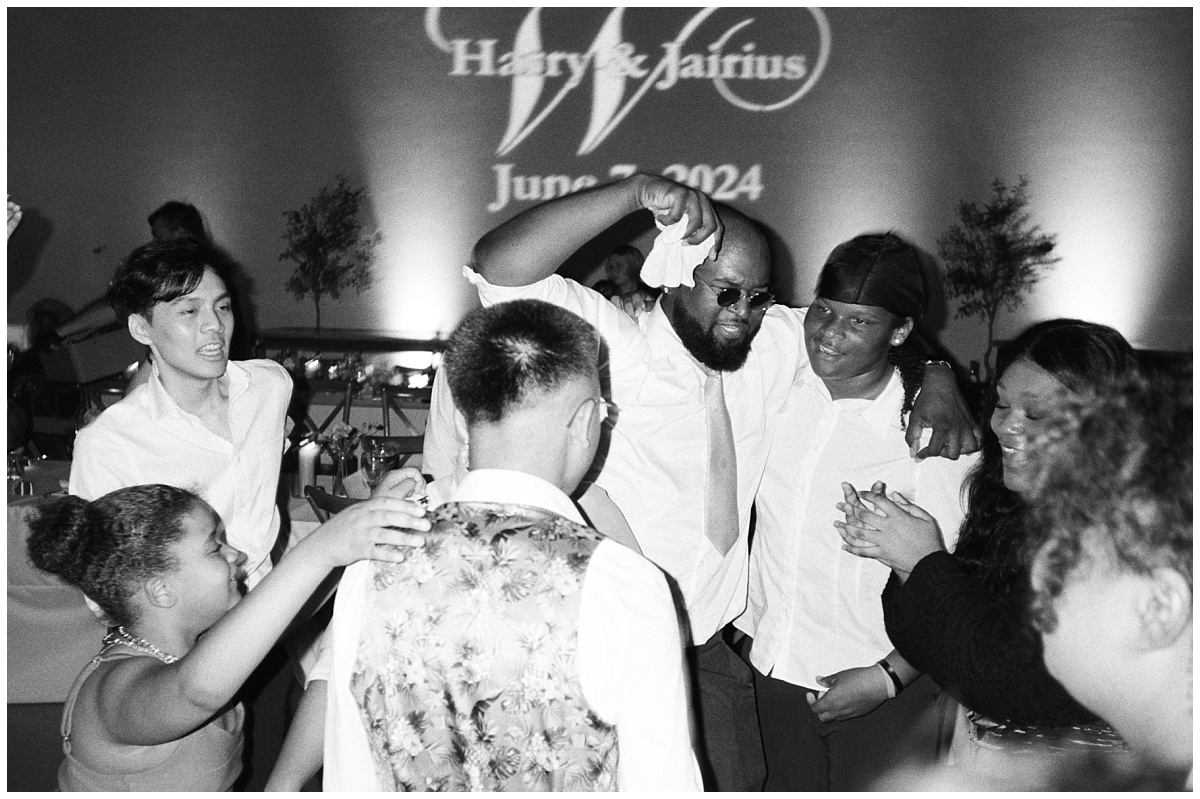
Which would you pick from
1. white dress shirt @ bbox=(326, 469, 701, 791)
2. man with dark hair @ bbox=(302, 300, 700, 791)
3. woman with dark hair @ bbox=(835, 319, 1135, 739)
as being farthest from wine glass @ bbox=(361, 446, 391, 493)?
white dress shirt @ bbox=(326, 469, 701, 791)

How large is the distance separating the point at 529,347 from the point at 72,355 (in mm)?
5399

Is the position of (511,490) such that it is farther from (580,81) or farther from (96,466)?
(580,81)

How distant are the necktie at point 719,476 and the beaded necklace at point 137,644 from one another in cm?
117

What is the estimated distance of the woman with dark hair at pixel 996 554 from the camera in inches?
63.0

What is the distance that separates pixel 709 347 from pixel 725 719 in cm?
85

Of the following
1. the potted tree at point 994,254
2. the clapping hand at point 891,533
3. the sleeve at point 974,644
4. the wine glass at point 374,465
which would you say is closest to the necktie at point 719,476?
the clapping hand at point 891,533

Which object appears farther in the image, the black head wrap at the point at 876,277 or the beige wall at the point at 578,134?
the beige wall at the point at 578,134

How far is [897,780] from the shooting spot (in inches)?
93.5

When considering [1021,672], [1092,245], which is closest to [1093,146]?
[1092,245]

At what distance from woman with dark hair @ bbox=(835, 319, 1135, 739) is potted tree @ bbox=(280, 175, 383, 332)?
7.50 m

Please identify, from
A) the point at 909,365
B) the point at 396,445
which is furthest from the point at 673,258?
the point at 396,445

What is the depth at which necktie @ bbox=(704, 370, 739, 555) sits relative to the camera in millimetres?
2432

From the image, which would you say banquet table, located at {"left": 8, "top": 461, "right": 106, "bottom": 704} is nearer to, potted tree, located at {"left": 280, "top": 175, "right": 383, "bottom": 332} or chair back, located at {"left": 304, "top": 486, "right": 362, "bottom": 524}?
chair back, located at {"left": 304, "top": 486, "right": 362, "bottom": 524}

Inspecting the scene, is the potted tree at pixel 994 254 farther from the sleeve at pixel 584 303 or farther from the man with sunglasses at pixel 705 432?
the sleeve at pixel 584 303
